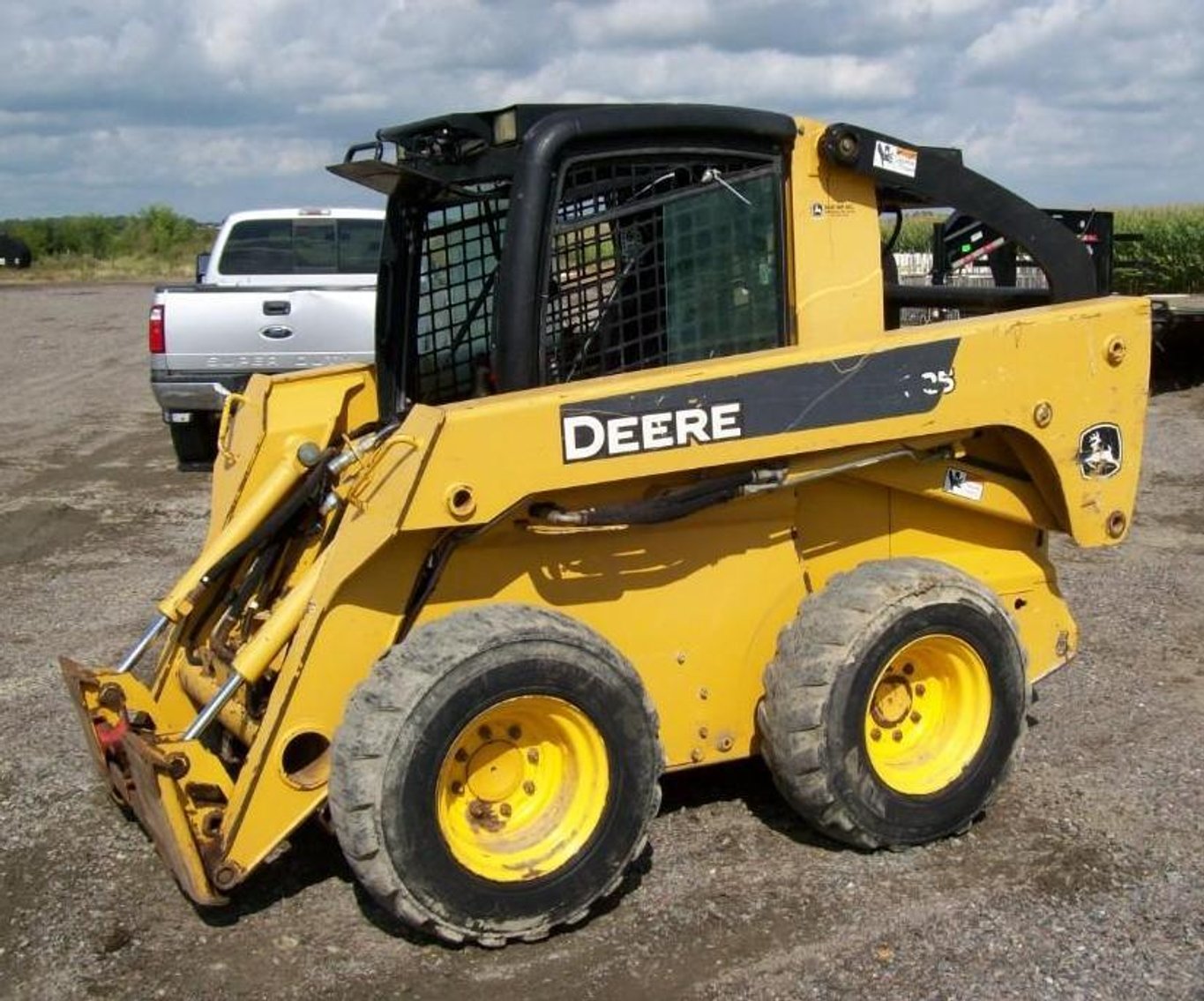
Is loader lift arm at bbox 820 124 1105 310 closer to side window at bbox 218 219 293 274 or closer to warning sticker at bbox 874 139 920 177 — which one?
warning sticker at bbox 874 139 920 177

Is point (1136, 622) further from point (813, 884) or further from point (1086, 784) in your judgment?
point (813, 884)

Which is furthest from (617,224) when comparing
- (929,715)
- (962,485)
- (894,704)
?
(929,715)

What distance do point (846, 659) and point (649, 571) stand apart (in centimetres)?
62

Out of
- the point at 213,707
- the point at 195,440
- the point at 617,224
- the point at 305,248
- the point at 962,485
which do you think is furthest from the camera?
the point at 305,248

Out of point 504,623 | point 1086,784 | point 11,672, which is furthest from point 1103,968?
point 11,672

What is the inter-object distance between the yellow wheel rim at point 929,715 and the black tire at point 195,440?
859cm

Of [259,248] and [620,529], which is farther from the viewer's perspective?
[259,248]

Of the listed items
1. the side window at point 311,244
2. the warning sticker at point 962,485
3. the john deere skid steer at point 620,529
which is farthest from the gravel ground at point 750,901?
the side window at point 311,244

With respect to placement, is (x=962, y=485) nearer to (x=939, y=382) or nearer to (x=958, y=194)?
(x=939, y=382)

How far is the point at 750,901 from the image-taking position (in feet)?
14.1

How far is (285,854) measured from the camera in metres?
4.66

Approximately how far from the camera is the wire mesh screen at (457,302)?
16.0ft

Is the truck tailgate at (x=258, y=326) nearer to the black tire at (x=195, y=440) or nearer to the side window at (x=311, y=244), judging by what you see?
the black tire at (x=195, y=440)

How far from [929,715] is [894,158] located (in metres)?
1.73
